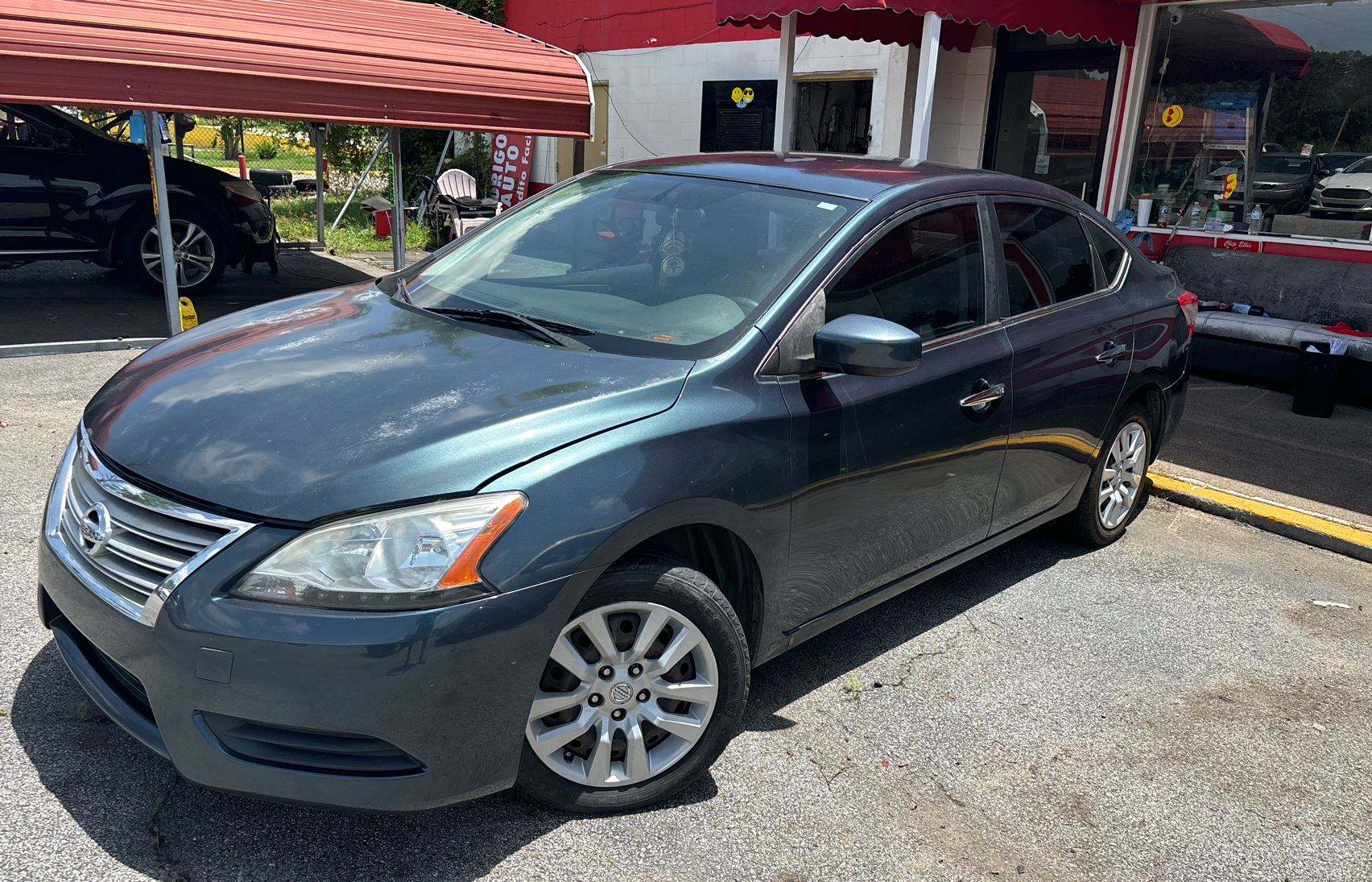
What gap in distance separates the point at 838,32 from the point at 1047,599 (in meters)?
6.85

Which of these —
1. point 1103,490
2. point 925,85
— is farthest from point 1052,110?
point 1103,490

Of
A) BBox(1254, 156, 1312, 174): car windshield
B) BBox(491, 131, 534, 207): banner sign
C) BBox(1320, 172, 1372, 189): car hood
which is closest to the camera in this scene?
BBox(1320, 172, 1372, 189): car hood

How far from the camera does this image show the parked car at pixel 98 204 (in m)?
8.72

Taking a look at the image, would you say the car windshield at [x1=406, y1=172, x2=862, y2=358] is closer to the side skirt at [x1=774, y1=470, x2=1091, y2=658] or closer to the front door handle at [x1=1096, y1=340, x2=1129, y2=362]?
the side skirt at [x1=774, y1=470, x2=1091, y2=658]

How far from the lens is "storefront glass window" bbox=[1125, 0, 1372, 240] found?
8.05m

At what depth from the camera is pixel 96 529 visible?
2.43m

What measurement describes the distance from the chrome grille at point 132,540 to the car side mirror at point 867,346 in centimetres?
158

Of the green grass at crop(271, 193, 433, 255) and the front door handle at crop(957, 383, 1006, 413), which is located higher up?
the front door handle at crop(957, 383, 1006, 413)

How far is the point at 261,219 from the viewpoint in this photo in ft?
32.7

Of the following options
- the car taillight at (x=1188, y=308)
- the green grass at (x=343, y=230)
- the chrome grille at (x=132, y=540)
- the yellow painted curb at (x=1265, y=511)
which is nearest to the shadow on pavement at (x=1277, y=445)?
the yellow painted curb at (x=1265, y=511)

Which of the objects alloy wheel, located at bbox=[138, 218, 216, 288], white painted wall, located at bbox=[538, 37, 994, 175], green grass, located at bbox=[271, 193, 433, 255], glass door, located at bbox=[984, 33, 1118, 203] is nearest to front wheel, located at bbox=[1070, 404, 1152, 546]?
glass door, located at bbox=[984, 33, 1118, 203]

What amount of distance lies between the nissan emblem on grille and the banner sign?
44.2 feet

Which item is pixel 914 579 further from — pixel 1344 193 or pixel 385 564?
pixel 1344 193

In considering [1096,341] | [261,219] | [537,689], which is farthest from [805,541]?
[261,219]
